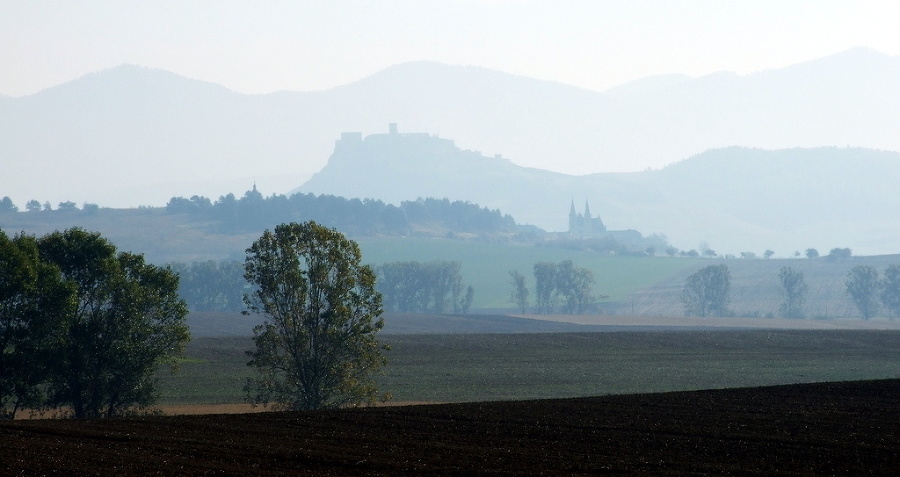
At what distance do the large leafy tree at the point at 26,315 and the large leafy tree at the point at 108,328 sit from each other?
0.91m

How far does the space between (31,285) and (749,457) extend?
36.7 meters

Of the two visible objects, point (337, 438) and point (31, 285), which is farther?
point (31, 285)

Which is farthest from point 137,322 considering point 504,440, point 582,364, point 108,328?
point 582,364

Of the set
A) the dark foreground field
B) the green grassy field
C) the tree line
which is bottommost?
the green grassy field

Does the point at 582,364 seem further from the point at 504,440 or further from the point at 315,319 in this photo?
the point at 504,440

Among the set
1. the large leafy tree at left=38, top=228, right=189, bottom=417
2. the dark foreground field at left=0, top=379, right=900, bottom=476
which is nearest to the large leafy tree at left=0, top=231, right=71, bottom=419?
the large leafy tree at left=38, top=228, right=189, bottom=417

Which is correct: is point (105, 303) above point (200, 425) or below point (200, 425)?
above

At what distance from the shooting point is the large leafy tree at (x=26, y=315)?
5597 centimetres

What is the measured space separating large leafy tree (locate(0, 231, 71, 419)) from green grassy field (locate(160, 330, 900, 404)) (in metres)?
17.6

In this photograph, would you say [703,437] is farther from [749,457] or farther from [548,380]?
[548,380]

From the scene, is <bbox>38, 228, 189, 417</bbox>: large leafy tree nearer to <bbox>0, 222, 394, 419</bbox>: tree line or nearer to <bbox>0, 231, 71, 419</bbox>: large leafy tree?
<bbox>0, 222, 394, 419</bbox>: tree line

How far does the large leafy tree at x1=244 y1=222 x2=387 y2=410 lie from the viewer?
6284 centimetres

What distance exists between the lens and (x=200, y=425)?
142 feet

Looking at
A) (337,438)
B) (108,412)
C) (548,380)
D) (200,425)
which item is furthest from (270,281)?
(548,380)
